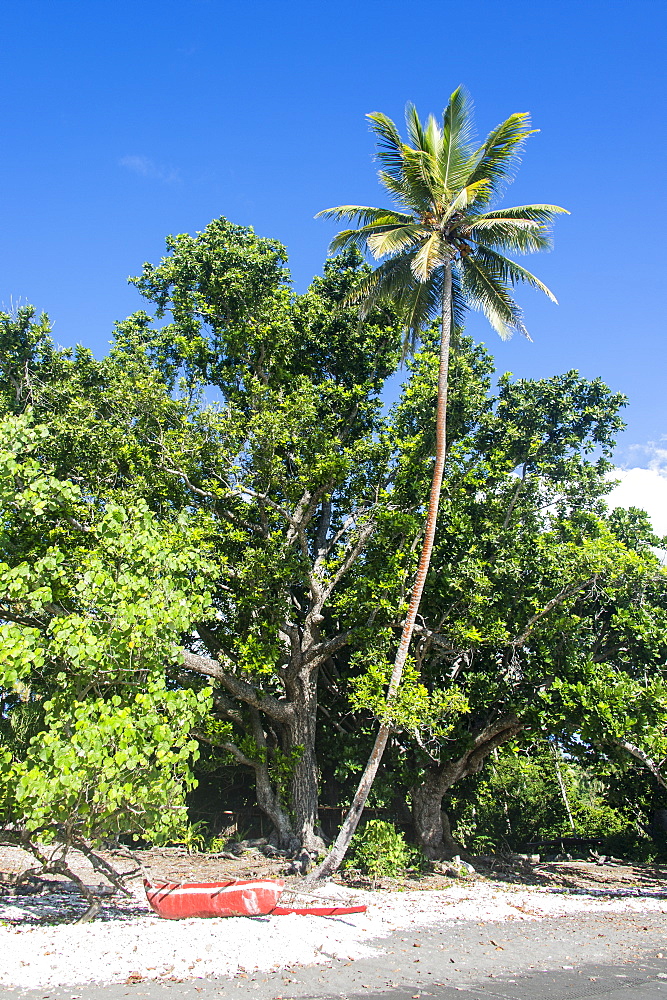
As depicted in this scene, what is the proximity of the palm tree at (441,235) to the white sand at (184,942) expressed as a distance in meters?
2.38

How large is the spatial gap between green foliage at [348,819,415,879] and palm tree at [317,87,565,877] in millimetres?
2147

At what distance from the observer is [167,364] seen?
16.1 m

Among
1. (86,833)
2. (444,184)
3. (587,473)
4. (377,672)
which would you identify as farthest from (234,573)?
(587,473)

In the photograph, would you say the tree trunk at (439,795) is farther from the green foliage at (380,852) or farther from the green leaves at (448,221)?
the green leaves at (448,221)

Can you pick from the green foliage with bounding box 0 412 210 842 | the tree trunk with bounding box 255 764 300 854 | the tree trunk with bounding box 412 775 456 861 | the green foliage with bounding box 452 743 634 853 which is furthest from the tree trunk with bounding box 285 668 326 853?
the green foliage with bounding box 0 412 210 842

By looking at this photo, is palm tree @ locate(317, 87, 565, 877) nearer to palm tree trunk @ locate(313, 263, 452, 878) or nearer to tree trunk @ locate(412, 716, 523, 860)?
palm tree trunk @ locate(313, 263, 452, 878)

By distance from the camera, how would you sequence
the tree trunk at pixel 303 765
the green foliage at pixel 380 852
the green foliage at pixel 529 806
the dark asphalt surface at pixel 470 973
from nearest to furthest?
the dark asphalt surface at pixel 470 973, the green foliage at pixel 380 852, the tree trunk at pixel 303 765, the green foliage at pixel 529 806

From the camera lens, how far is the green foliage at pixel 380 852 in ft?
45.1

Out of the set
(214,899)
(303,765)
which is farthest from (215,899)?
(303,765)

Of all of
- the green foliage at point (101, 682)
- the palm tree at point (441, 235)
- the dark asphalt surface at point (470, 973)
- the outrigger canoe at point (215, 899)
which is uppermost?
the palm tree at point (441, 235)

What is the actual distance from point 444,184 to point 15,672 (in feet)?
34.9

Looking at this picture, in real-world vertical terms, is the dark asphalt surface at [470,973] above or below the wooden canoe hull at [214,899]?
below

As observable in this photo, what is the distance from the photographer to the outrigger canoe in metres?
8.52

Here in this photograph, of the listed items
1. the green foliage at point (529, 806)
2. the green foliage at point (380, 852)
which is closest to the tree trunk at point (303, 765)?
the green foliage at point (380, 852)
